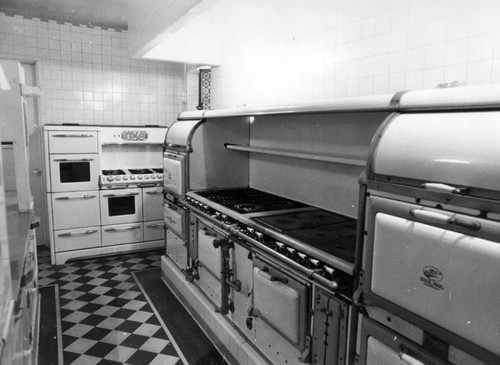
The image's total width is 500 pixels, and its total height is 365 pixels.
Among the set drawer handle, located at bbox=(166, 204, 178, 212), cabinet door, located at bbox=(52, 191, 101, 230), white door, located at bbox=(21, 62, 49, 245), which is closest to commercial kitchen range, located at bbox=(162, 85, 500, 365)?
drawer handle, located at bbox=(166, 204, 178, 212)

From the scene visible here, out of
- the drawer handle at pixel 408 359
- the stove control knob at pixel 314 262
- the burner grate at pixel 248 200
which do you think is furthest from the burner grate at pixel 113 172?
the drawer handle at pixel 408 359

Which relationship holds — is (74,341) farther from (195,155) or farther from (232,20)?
(232,20)

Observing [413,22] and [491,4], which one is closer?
[491,4]

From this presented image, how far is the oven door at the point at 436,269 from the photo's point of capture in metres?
0.98

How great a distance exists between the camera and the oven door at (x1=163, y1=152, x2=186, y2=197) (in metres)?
3.21

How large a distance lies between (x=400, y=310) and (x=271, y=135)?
6.64 ft

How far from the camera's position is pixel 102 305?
3.21 metres

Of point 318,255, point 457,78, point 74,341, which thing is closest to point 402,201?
point 318,255

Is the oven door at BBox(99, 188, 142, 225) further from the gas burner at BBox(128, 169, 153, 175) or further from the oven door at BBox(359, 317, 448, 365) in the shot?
the oven door at BBox(359, 317, 448, 365)

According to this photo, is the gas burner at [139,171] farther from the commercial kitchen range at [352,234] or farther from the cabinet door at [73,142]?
the commercial kitchen range at [352,234]

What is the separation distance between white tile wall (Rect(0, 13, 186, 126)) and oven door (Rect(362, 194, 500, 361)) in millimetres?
4194

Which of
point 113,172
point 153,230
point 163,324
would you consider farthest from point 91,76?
point 163,324

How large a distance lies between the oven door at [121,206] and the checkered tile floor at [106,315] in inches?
17.6

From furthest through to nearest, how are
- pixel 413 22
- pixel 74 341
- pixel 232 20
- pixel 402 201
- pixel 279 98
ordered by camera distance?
pixel 232 20 → pixel 279 98 → pixel 74 341 → pixel 413 22 → pixel 402 201
